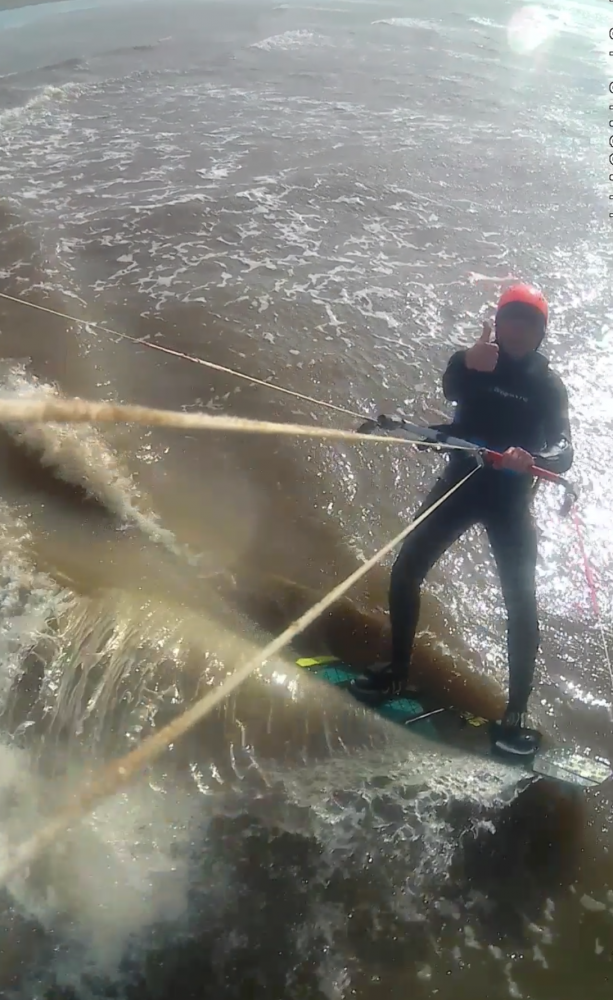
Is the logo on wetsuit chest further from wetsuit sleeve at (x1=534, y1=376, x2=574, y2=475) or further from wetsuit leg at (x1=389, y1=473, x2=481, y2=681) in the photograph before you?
wetsuit leg at (x1=389, y1=473, x2=481, y2=681)

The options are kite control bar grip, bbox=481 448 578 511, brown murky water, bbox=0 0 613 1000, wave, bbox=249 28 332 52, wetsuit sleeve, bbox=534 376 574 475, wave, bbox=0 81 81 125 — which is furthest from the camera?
wave, bbox=249 28 332 52

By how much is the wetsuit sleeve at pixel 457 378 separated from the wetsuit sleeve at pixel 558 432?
586mm

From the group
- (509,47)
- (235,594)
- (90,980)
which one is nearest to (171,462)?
(235,594)

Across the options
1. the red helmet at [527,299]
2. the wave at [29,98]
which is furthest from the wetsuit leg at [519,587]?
the wave at [29,98]

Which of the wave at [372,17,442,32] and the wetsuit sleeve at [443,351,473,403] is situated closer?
the wetsuit sleeve at [443,351,473,403]

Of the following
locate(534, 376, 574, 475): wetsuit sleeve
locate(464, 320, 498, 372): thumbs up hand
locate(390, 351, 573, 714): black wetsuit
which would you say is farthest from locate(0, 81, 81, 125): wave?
locate(534, 376, 574, 475): wetsuit sleeve

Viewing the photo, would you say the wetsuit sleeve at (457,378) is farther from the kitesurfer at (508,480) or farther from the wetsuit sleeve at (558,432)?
the wetsuit sleeve at (558,432)

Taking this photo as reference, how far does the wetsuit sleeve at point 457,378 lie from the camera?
507 cm

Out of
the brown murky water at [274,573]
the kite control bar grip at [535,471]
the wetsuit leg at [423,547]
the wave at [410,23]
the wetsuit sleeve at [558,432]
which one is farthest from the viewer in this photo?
the wave at [410,23]

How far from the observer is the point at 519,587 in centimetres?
492

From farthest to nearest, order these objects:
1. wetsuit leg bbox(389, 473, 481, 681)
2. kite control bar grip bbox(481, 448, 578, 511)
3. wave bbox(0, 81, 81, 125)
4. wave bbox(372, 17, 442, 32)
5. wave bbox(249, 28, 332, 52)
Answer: wave bbox(372, 17, 442, 32) < wave bbox(249, 28, 332, 52) < wave bbox(0, 81, 81, 125) < wetsuit leg bbox(389, 473, 481, 681) < kite control bar grip bbox(481, 448, 578, 511)

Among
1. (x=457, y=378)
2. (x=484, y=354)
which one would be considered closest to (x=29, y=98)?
(x=457, y=378)

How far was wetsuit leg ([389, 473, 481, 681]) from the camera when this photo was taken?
16.6 feet

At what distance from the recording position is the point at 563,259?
435 inches
